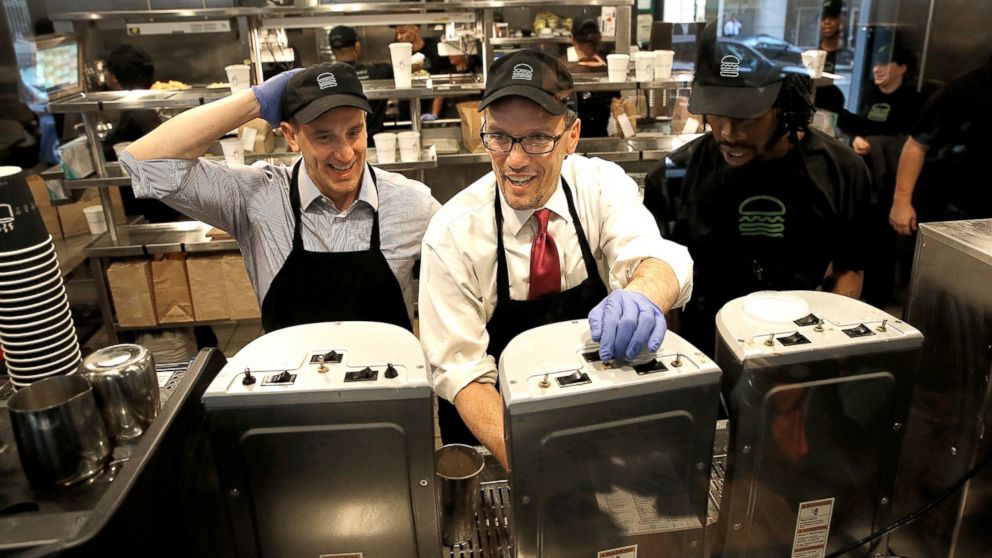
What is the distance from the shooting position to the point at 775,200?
2.05 metres

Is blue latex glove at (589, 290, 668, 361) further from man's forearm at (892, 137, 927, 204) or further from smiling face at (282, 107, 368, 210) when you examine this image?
man's forearm at (892, 137, 927, 204)

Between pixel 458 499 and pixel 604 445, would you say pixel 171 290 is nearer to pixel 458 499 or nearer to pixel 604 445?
pixel 458 499

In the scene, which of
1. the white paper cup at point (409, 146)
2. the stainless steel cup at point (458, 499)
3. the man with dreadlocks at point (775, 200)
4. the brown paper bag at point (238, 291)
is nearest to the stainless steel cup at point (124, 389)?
the stainless steel cup at point (458, 499)

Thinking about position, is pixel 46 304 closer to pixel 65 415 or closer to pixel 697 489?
pixel 65 415

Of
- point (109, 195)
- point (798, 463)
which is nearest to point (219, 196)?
point (798, 463)

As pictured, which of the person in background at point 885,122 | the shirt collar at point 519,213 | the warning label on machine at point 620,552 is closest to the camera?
the warning label on machine at point 620,552

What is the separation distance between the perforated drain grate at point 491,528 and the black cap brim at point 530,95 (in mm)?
763

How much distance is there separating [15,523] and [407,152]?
2916mm

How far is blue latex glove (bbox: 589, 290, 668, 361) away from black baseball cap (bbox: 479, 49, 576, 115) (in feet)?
1.72

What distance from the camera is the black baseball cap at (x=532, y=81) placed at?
1458 mm

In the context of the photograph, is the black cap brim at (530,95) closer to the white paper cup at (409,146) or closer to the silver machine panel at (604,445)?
the silver machine panel at (604,445)

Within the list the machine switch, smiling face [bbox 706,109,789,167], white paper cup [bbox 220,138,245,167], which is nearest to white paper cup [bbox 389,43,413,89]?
white paper cup [bbox 220,138,245,167]

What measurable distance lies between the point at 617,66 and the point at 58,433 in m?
3.13

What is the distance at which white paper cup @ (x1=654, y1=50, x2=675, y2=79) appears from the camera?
3.54 m
